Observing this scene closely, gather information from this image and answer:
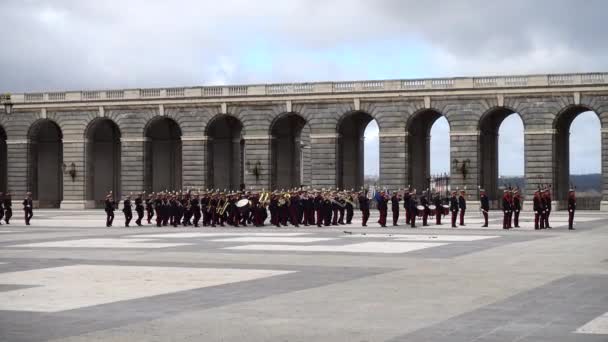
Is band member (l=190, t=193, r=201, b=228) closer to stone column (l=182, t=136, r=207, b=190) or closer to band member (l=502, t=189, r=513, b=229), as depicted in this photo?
band member (l=502, t=189, r=513, b=229)

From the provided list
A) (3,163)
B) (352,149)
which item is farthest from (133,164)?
→ (352,149)

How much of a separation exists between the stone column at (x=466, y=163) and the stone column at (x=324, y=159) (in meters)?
7.95

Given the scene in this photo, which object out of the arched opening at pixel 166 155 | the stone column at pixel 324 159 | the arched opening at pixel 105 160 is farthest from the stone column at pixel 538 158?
the arched opening at pixel 105 160

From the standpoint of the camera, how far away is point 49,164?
73.6 m

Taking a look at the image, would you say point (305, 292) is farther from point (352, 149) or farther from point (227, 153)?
point (227, 153)

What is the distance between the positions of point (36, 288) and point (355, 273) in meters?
5.62

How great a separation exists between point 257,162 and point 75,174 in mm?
13660

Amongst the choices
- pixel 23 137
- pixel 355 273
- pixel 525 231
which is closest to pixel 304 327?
pixel 355 273

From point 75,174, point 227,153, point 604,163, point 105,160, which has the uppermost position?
point 227,153

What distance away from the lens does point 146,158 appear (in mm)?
68625

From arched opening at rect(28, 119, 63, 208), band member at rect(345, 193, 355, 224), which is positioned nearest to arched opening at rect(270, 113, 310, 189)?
arched opening at rect(28, 119, 63, 208)

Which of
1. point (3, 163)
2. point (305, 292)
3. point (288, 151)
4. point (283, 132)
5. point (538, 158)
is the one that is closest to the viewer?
point (305, 292)

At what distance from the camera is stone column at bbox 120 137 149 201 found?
68125 mm

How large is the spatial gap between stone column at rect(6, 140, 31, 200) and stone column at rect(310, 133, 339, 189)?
70.4ft
